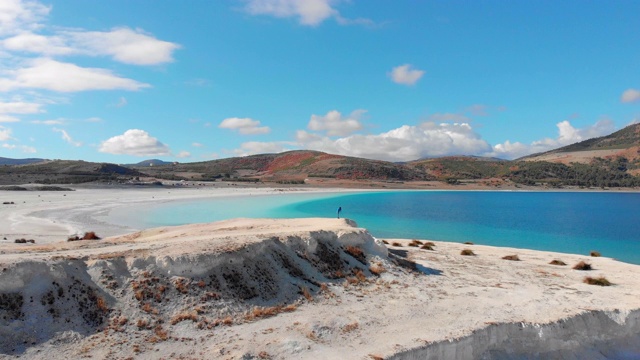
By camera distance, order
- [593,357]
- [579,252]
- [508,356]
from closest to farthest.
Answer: [508,356] → [593,357] → [579,252]

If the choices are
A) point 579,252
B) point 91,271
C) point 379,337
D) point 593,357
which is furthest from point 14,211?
point 579,252

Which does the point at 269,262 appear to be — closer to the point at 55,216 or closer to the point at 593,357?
the point at 593,357

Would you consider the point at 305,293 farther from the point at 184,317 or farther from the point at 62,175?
the point at 62,175

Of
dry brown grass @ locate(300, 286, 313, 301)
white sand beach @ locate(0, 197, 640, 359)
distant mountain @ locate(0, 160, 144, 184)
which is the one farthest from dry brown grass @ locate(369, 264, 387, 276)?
distant mountain @ locate(0, 160, 144, 184)

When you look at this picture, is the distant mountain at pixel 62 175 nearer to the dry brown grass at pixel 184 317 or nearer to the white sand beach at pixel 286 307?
the white sand beach at pixel 286 307

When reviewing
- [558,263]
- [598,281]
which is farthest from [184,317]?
[558,263]

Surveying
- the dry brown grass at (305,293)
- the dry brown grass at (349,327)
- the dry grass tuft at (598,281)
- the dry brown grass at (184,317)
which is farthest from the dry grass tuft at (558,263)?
the dry brown grass at (184,317)

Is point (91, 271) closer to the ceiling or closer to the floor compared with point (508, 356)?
closer to the ceiling

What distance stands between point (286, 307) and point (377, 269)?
6136 millimetres

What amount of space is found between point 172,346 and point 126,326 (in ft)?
5.48

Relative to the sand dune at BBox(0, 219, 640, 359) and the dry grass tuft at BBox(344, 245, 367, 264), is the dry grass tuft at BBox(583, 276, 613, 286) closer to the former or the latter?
the sand dune at BBox(0, 219, 640, 359)

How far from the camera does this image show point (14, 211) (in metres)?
48.4

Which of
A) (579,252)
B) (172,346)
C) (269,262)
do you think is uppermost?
(269,262)

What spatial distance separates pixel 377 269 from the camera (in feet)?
63.8
